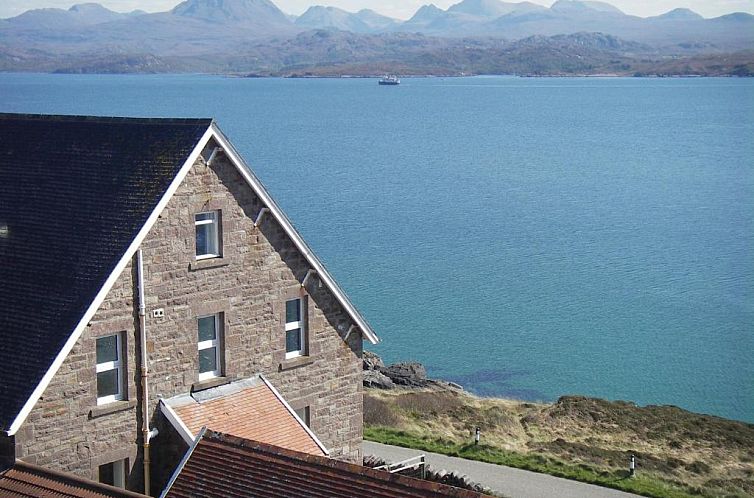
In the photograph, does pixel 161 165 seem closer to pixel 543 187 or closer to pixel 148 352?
pixel 148 352

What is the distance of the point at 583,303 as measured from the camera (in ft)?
224

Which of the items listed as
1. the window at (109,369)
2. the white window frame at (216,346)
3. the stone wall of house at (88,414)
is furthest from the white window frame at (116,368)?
the white window frame at (216,346)

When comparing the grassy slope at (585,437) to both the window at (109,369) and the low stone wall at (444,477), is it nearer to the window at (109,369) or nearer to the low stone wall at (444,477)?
the low stone wall at (444,477)

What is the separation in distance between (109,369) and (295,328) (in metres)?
5.01

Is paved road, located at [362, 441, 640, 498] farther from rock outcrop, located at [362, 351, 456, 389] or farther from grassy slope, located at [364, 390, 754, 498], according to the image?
rock outcrop, located at [362, 351, 456, 389]

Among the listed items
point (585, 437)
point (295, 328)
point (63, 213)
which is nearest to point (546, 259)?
point (585, 437)

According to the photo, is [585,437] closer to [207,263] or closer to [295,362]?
[295,362]

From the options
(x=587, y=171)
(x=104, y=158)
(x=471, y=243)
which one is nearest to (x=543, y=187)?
(x=587, y=171)

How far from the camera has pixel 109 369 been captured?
71.8ft

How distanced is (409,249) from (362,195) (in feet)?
88.8

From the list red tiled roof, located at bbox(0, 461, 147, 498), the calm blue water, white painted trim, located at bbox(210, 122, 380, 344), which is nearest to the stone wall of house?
red tiled roof, located at bbox(0, 461, 147, 498)

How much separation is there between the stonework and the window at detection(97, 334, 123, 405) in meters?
0.19

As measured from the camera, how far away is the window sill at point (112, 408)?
70.4 ft

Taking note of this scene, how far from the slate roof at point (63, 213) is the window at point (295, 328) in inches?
186
